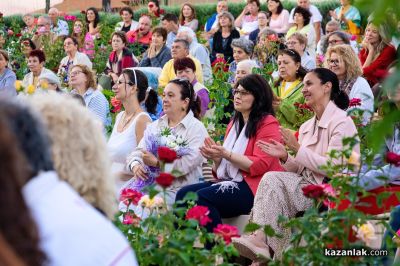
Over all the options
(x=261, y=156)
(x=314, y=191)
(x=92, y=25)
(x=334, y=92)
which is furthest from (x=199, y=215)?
(x=92, y=25)

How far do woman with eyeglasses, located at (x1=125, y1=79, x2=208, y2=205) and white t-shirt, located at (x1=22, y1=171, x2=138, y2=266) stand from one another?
4390 millimetres

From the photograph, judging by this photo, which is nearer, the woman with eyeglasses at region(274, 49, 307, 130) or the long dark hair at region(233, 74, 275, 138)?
the long dark hair at region(233, 74, 275, 138)

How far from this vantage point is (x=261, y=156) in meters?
6.55

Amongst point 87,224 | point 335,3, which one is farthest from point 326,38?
point 87,224

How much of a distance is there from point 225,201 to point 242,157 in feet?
1.07

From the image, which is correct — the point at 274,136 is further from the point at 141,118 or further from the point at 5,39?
the point at 5,39

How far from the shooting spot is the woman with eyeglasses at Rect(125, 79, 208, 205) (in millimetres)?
6938

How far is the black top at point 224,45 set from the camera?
13.2 meters

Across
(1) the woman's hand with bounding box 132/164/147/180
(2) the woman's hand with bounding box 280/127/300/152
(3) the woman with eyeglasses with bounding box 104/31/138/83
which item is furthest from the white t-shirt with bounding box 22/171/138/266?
(3) the woman with eyeglasses with bounding box 104/31/138/83

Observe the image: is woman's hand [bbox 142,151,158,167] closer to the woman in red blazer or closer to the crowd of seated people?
the crowd of seated people

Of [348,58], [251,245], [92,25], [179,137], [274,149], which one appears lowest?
[92,25]

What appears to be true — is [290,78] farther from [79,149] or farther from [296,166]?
[79,149]

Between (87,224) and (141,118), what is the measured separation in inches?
210

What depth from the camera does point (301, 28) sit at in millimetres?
12891
